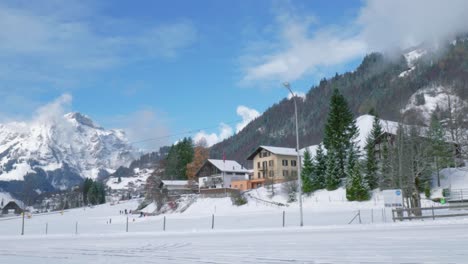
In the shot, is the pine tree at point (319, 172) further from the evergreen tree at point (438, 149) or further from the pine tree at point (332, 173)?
the evergreen tree at point (438, 149)

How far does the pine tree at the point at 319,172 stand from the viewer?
6706cm

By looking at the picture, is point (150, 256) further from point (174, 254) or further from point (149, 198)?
point (149, 198)

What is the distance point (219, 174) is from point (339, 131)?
33.8 metres

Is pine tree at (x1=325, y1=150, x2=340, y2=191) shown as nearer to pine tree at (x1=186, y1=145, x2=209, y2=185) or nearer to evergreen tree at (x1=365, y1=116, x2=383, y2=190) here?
evergreen tree at (x1=365, y1=116, x2=383, y2=190)

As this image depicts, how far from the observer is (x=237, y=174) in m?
97.2

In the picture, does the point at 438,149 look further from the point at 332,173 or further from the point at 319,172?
the point at 319,172

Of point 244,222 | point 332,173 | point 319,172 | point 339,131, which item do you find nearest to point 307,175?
point 319,172

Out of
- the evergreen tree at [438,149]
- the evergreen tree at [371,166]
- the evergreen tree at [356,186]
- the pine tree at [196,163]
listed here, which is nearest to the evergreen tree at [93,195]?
the pine tree at [196,163]

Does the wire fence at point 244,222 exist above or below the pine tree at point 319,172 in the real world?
below

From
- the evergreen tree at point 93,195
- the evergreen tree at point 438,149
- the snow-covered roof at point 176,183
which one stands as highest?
the evergreen tree at point 438,149

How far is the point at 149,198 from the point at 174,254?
3392 inches

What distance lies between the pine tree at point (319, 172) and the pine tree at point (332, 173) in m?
1.60

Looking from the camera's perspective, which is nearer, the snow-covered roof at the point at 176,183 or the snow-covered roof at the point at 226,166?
the snow-covered roof at the point at 226,166

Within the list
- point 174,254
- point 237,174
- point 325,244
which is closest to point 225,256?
point 174,254
